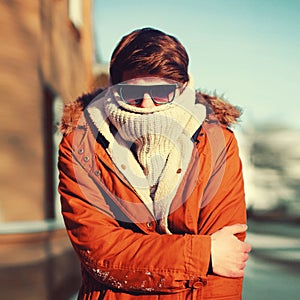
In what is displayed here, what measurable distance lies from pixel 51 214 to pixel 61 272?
520 mm

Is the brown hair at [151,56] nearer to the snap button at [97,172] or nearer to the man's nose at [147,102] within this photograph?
the man's nose at [147,102]

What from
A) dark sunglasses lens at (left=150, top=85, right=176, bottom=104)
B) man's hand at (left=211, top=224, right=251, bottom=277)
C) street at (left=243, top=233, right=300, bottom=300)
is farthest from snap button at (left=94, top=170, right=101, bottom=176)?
street at (left=243, top=233, right=300, bottom=300)

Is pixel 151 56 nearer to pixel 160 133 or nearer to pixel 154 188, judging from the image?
pixel 160 133

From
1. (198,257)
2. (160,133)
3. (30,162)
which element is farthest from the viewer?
(30,162)

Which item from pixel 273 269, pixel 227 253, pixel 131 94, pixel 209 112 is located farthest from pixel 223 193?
pixel 273 269

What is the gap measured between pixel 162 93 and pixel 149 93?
4 centimetres

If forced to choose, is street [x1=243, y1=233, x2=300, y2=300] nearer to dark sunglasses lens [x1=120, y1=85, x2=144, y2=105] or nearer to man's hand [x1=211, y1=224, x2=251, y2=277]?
man's hand [x1=211, y1=224, x2=251, y2=277]

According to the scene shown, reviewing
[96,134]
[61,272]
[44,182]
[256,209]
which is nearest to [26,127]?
[44,182]

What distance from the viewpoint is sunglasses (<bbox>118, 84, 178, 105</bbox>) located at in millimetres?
1796

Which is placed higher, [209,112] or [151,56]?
[151,56]

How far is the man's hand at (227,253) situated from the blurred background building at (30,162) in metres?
2.78

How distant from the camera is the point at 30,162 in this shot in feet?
16.2

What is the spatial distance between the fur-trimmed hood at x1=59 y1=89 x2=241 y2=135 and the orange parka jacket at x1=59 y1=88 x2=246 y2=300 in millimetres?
52

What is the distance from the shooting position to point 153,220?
1774mm
